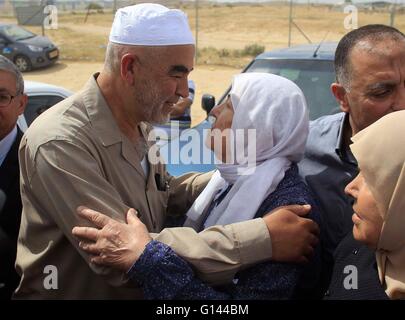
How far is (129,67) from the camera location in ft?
6.38

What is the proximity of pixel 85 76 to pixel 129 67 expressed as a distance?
15.9 meters

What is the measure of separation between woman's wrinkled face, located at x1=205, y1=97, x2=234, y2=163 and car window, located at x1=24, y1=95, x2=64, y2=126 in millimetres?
2153

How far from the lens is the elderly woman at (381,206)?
4.75ft

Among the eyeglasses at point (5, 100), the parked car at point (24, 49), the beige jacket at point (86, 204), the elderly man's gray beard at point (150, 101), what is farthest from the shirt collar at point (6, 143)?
the parked car at point (24, 49)

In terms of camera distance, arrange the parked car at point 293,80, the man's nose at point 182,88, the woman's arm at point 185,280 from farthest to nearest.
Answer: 1. the parked car at point 293,80
2. the man's nose at point 182,88
3. the woman's arm at point 185,280

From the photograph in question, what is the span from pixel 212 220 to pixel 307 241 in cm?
41

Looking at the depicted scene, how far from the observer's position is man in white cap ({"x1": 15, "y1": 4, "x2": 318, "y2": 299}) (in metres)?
1.68

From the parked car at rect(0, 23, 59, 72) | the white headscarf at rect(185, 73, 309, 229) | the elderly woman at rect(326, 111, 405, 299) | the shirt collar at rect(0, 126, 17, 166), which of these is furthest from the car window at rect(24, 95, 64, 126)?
the parked car at rect(0, 23, 59, 72)

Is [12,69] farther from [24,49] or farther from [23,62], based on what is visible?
[23,62]

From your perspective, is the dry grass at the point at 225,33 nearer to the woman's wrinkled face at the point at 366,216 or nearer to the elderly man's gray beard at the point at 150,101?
the elderly man's gray beard at the point at 150,101

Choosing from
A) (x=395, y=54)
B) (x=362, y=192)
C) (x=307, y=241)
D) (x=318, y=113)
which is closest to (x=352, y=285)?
(x=307, y=241)

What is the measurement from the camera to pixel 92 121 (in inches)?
73.6

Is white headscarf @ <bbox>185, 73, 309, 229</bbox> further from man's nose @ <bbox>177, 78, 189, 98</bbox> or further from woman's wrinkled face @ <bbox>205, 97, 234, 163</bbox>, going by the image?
man's nose @ <bbox>177, 78, 189, 98</bbox>

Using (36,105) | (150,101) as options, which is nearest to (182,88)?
(150,101)
